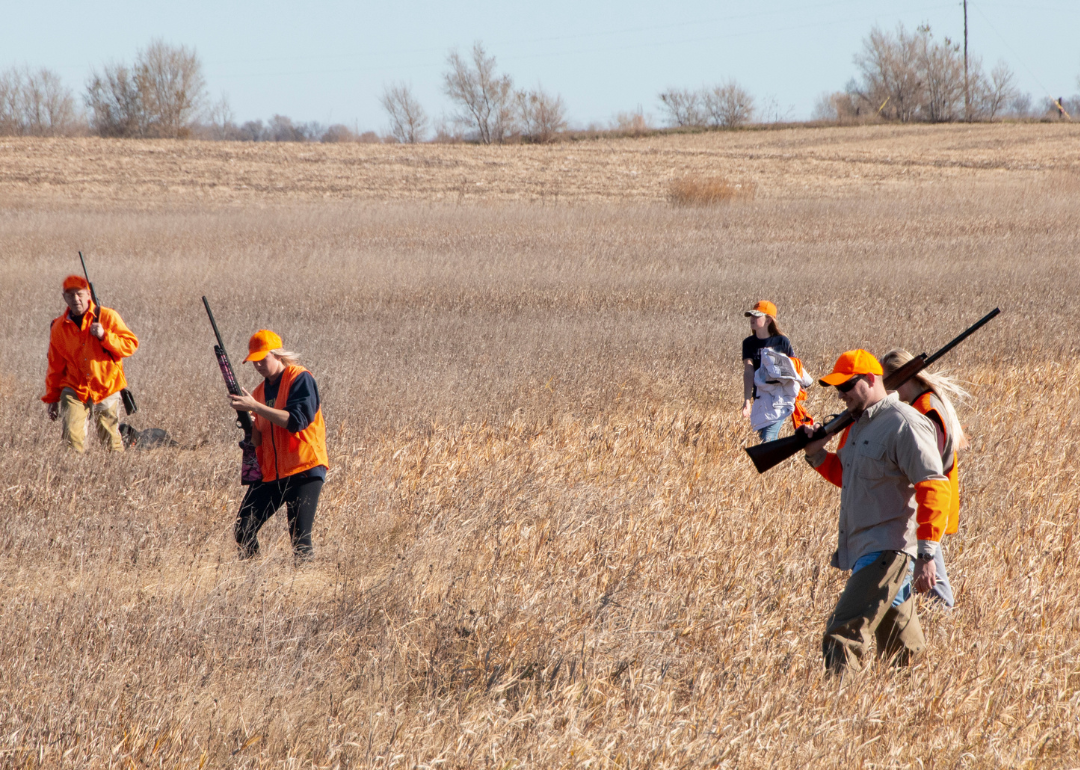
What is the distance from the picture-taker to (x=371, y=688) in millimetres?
3254

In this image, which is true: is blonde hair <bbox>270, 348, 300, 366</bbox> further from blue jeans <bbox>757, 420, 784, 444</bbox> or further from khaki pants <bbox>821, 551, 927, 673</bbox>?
blue jeans <bbox>757, 420, 784, 444</bbox>

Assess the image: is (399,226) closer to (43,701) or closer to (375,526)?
(375,526)

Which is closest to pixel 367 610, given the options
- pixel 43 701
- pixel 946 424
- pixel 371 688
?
pixel 371 688

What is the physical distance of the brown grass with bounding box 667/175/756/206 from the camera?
1157 inches

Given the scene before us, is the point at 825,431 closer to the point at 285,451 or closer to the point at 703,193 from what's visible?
the point at 285,451

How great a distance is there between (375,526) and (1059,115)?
73.5 m

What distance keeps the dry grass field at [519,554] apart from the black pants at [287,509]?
0.14 metres

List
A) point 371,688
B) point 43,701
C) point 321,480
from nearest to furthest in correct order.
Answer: point 43,701 < point 371,688 < point 321,480

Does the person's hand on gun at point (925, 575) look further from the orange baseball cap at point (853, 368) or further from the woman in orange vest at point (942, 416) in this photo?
the orange baseball cap at point (853, 368)

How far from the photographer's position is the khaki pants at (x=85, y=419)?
20.5 ft

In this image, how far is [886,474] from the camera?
130 inches

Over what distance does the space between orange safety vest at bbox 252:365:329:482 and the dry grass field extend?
1.55ft

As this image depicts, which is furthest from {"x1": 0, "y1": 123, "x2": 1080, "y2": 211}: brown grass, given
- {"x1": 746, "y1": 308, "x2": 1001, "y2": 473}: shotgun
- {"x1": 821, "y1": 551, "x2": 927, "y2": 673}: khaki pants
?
{"x1": 821, "y1": 551, "x2": 927, "y2": 673}: khaki pants

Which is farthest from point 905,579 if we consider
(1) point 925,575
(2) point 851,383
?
(2) point 851,383
